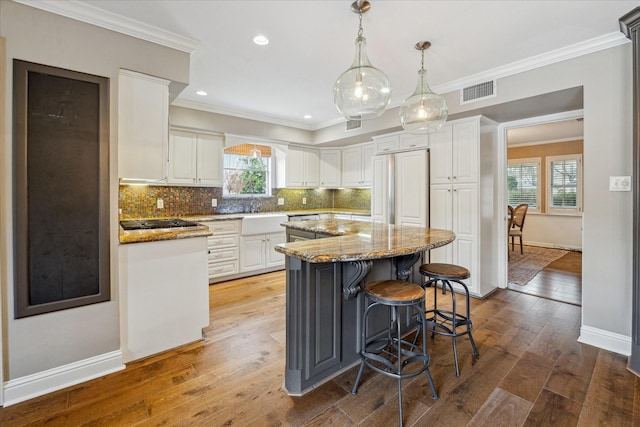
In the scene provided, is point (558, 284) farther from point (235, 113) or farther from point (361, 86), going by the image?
point (235, 113)

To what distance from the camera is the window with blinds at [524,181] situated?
700cm

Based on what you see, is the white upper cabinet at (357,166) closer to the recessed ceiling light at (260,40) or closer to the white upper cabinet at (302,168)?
the white upper cabinet at (302,168)

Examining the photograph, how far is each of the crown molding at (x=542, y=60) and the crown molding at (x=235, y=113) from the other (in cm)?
255

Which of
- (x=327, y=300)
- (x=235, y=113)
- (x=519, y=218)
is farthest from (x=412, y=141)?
(x=519, y=218)

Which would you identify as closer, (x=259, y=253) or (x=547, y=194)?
(x=259, y=253)

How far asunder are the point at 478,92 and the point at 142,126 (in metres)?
3.32

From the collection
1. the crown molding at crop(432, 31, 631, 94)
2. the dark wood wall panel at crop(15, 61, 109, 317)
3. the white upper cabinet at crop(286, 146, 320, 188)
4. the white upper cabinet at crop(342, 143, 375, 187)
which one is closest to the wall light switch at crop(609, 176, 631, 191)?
the crown molding at crop(432, 31, 631, 94)

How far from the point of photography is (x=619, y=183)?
7.69 ft

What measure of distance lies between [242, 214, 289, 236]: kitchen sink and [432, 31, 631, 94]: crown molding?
9.40 feet

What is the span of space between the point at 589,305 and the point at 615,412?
3.63ft

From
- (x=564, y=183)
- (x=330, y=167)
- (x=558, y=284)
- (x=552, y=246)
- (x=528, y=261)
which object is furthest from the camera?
(x=552, y=246)

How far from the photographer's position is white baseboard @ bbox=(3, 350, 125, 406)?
1.79 metres

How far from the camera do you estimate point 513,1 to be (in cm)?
197

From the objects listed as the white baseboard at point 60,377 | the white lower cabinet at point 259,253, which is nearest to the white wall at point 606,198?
the white lower cabinet at point 259,253
